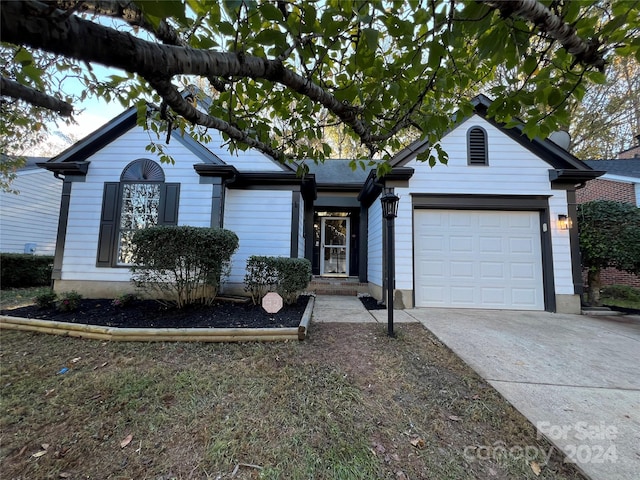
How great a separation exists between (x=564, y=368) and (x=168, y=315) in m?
5.42

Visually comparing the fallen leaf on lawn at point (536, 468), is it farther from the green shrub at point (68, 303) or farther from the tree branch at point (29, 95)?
the green shrub at point (68, 303)

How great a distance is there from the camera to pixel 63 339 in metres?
3.73

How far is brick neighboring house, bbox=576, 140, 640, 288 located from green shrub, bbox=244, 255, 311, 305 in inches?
405

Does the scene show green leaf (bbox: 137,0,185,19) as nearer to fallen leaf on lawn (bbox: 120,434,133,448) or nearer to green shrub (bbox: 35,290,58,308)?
fallen leaf on lawn (bbox: 120,434,133,448)

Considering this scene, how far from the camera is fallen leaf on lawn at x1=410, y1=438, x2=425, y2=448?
1923 mm

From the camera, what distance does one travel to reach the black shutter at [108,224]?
615 centimetres

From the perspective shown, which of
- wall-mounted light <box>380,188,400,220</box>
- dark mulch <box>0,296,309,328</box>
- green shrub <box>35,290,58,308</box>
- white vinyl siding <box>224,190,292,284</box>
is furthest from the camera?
white vinyl siding <box>224,190,292,284</box>

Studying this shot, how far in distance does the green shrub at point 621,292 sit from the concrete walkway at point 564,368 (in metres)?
3.57

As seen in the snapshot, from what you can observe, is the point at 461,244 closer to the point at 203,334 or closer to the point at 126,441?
the point at 203,334

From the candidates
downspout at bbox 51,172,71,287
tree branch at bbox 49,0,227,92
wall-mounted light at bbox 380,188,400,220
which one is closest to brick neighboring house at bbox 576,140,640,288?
wall-mounted light at bbox 380,188,400,220

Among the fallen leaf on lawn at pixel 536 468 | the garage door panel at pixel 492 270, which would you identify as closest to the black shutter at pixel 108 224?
the fallen leaf on lawn at pixel 536 468

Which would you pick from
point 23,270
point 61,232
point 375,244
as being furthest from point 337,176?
point 23,270

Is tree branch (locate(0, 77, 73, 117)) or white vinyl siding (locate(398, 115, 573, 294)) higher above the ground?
white vinyl siding (locate(398, 115, 573, 294))

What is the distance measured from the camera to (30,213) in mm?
11562
